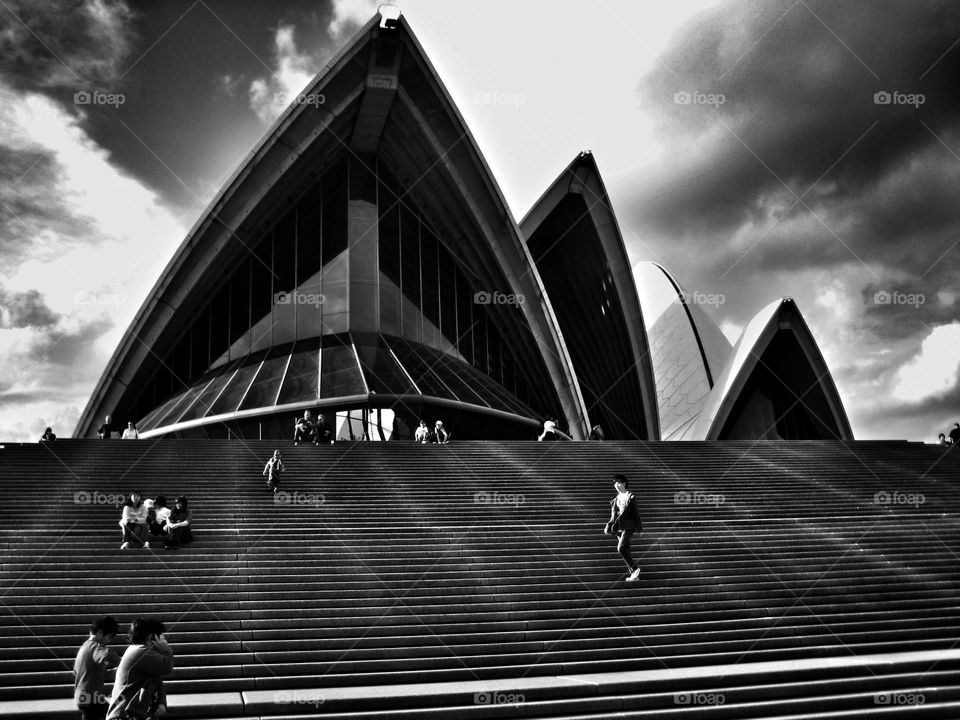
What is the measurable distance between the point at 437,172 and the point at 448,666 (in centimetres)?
2149

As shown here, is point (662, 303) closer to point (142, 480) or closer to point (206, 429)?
point (206, 429)

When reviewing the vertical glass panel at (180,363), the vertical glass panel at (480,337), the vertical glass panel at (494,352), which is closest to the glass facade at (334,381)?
the vertical glass panel at (180,363)

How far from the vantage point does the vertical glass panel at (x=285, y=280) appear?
81.0 feet

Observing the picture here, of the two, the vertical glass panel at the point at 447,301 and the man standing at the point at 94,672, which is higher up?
the vertical glass panel at the point at 447,301

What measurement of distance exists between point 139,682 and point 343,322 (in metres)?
20.3

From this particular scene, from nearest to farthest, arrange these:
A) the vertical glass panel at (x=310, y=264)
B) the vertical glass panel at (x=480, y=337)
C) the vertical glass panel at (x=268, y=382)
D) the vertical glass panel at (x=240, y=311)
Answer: the vertical glass panel at (x=268, y=382), the vertical glass panel at (x=310, y=264), the vertical glass panel at (x=240, y=311), the vertical glass panel at (x=480, y=337)

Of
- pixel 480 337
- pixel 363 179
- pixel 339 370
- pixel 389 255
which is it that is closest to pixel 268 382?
pixel 339 370

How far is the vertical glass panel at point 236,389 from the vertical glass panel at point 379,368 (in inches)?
118

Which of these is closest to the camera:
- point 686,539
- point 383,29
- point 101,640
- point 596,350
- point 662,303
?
point 101,640

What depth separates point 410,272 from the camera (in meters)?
26.6

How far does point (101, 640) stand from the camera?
4793 millimetres

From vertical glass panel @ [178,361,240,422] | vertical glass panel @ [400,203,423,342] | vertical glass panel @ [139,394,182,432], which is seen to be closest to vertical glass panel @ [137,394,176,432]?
vertical glass panel @ [139,394,182,432]

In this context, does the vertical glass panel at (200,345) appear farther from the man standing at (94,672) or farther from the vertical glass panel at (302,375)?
the man standing at (94,672)

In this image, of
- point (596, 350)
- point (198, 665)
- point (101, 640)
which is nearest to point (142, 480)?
point (198, 665)
